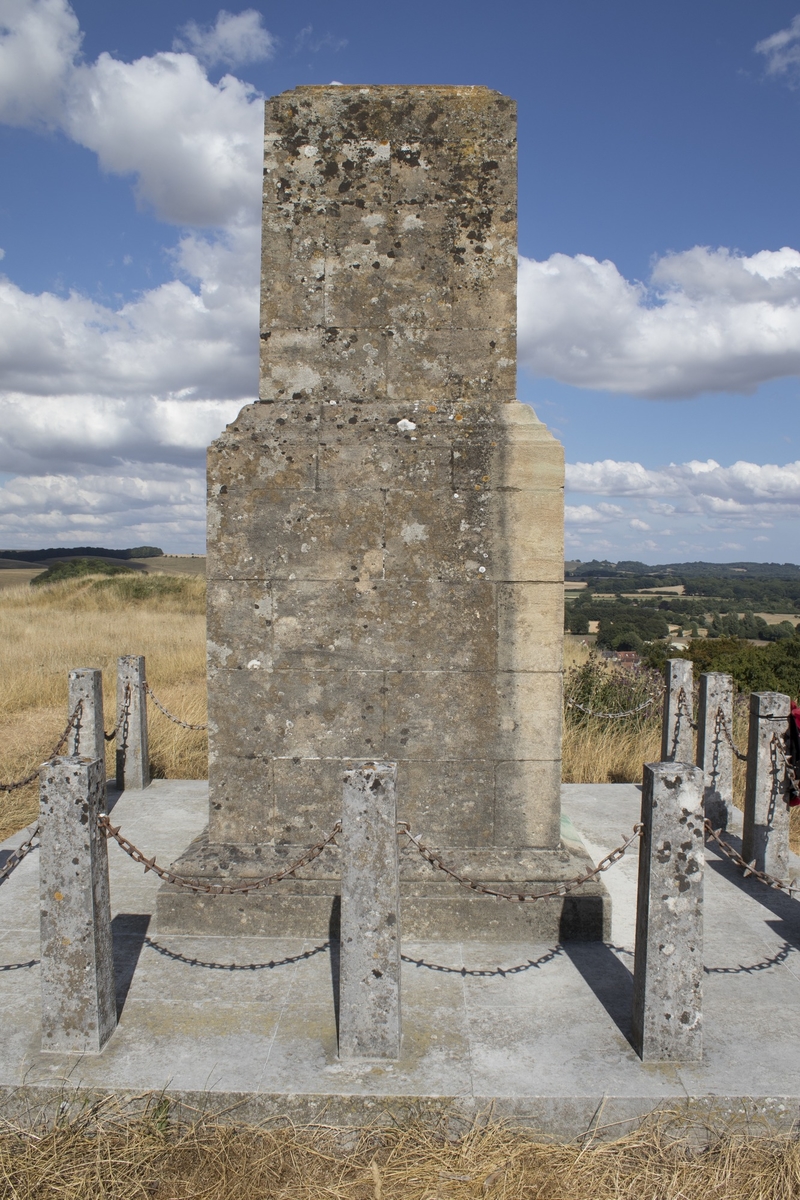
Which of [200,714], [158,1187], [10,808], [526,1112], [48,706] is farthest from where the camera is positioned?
[48,706]

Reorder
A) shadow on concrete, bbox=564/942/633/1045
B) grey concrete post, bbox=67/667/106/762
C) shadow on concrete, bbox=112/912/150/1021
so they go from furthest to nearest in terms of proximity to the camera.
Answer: grey concrete post, bbox=67/667/106/762 → shadow on concrete, bbox=112/912/150/1021 → shadow on concrete, bbox=564/942/633/1045

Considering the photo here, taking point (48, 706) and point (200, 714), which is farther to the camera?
point (48, 706)

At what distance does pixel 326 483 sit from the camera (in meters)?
4.44

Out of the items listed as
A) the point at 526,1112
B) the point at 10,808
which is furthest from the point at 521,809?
the point at 10,808

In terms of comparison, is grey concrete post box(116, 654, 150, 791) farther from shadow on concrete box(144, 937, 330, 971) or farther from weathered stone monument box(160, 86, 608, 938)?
shadow on concrete box(144, 937, 330, 971)

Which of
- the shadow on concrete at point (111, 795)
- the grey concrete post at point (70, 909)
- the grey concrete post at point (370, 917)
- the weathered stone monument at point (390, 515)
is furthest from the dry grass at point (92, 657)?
the grey concrete post at point (370, 917)

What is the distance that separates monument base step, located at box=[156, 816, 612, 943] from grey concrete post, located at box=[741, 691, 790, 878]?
1.60 metres

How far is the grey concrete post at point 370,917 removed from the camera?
126 inches

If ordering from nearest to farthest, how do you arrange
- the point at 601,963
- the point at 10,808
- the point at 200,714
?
the point at 601,963 → the point at 10,808 → the point at 200,714

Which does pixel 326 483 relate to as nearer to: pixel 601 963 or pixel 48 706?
pixel 601 963

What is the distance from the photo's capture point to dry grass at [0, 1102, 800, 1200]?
271 cm

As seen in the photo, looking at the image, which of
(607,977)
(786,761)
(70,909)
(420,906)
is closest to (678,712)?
(786,761)

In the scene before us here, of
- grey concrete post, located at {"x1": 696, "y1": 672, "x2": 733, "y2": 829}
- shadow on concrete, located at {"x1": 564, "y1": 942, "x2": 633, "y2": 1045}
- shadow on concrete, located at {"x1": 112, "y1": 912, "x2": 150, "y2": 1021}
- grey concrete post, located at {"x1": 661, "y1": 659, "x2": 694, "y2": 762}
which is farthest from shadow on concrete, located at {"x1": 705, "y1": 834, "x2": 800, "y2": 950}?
shadow on concrete, located at {"x1": 112, "y1": 912, "x2": 150, "y2": 1021}

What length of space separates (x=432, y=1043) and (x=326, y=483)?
109 inches
